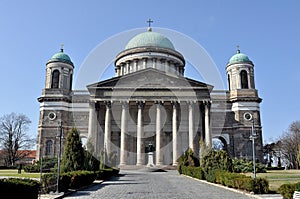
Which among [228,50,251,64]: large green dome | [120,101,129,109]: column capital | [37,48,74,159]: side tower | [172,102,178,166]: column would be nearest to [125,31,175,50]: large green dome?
Result: [228,50,251,64]: large green dome

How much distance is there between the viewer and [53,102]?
1976 inches

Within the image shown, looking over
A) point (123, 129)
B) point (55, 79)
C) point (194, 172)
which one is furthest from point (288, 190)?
point (55, 79)

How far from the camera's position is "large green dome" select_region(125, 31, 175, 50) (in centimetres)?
5950

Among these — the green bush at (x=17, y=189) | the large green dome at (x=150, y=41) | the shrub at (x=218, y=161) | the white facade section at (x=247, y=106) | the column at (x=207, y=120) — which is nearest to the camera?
the green bush at (x=17, y=189)

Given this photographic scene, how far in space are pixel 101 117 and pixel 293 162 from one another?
39.6 m

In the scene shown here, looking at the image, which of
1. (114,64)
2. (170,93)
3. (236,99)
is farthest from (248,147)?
(114,64)

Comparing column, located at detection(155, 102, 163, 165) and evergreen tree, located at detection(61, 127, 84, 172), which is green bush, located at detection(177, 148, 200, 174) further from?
evergreen tree, located at detection(61, 127, 84, 172)

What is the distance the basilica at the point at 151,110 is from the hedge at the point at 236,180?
17.9 metres

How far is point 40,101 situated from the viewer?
5078cm

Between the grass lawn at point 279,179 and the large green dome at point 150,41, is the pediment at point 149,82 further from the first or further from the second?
the grass lawn at point 279,179

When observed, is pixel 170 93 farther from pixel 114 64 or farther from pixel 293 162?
pixel 293 162

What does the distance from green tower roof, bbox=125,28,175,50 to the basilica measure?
0.98 metres

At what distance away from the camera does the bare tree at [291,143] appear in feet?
181

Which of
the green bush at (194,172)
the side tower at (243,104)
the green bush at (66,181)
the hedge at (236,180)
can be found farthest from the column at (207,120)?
the green bush at (66,181)
